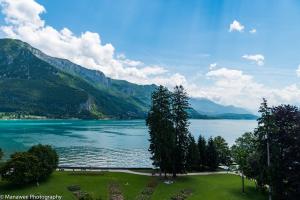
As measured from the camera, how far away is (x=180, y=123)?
6831 cm

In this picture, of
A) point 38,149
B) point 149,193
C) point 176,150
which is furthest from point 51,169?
point 176,150

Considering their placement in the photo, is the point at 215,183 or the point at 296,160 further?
the point at 215,183

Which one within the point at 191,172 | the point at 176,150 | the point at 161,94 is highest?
the point at 161,94

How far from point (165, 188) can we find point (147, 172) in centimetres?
1609

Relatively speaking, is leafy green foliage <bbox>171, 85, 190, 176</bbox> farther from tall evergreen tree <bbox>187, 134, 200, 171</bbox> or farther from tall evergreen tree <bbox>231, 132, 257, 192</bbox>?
tall evergreen tree <bbox>231, 132, 257, 192</bbox>

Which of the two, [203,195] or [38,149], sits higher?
[38,149]

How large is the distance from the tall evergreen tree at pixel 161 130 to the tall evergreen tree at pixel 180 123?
1.85 m

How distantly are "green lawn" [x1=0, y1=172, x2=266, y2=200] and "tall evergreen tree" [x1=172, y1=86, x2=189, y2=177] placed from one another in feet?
10.5

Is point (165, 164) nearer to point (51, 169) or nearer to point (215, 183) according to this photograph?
point (215, 183)

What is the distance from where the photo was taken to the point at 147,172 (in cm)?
7281

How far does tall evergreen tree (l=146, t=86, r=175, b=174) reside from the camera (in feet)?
213

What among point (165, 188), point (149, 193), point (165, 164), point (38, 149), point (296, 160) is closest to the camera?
point (296, 160)

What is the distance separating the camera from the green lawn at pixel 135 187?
5184 centimetres

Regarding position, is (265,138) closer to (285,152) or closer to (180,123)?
(285,152)
